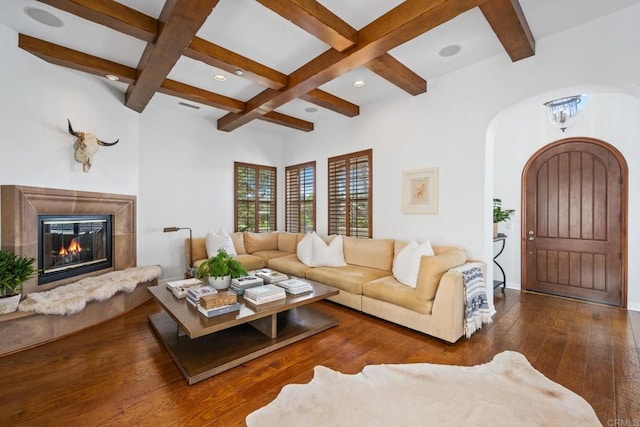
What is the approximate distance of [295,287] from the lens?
115 inches

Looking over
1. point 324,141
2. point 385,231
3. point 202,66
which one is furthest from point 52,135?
point 385,231

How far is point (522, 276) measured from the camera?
4.46 metres

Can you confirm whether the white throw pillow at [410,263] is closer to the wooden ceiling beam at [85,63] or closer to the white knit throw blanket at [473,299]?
the white knit throw blanket at [473,299]

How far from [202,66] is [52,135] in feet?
6.02

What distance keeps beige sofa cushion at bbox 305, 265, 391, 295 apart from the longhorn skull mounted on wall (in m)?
3.14

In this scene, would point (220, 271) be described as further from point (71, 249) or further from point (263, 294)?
point (71, 249)

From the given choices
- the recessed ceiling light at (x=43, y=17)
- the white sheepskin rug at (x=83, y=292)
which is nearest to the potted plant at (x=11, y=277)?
the white sheepskin rug at (x=83, y=292)

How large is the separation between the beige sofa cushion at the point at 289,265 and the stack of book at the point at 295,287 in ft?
3.21

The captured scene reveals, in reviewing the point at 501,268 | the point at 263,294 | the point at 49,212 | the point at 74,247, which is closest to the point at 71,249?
the point at 74,247

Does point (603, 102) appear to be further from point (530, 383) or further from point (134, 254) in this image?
point (134, 254)

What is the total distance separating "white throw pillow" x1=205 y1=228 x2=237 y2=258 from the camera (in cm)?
461

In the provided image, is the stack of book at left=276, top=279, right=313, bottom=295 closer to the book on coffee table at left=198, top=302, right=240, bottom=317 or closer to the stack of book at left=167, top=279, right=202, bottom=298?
the book on coffee table at left=198, top=302, right=240, bottom=317

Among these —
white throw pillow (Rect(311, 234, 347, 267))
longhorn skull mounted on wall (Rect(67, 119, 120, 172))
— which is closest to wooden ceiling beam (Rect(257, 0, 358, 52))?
white throw pillow (Rect(311, 234, 347, 267))

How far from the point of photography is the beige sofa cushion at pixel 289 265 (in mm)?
4121
